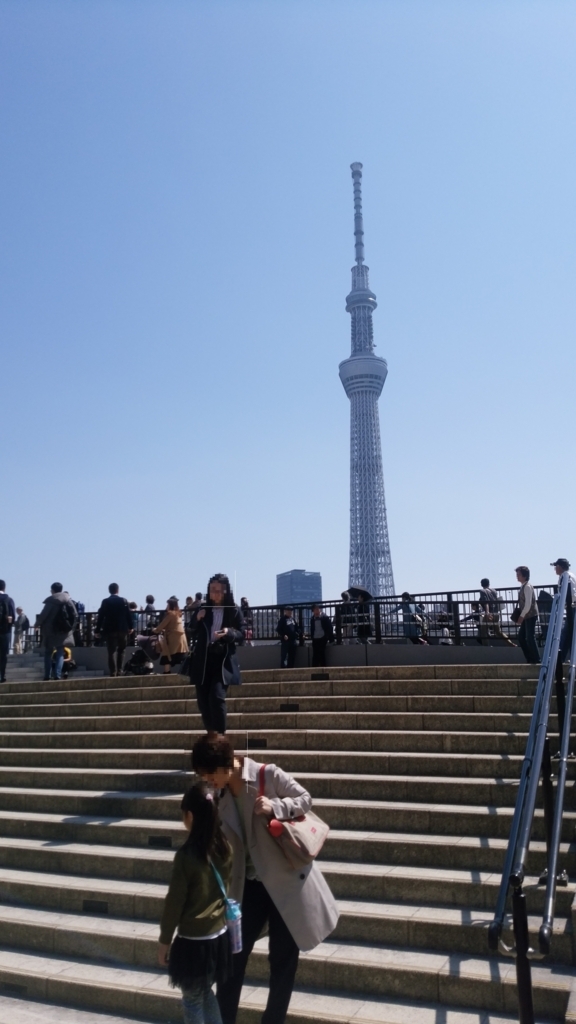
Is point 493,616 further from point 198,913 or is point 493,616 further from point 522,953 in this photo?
point 198,913

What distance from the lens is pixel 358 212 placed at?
14488 centimetres

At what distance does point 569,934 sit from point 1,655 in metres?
10.6

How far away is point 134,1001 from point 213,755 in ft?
7.56

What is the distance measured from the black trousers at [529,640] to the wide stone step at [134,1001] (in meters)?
6.53

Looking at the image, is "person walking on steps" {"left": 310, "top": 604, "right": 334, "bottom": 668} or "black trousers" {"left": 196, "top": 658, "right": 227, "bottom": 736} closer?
"black trousers" {"left": 196, "top": 658, "right": 227, "bottom": 736}

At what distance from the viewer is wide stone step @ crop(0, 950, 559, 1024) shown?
4504 millimetres

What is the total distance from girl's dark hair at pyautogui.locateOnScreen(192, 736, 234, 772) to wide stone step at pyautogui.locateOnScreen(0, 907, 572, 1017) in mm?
1938

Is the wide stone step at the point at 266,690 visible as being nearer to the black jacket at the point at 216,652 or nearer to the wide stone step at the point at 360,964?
the black jacket at the point at 216,652

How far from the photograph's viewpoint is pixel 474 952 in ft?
16.2

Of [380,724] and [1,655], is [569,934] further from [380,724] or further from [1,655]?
[1,655]

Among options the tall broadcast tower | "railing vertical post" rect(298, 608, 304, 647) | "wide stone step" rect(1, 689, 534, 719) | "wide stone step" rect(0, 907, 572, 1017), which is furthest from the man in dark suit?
the tall broadcast tower

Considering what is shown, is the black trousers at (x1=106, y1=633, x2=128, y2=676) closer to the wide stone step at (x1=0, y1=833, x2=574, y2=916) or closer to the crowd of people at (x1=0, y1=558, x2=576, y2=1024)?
the wide stone step at (x1=0, y1=833, x2=574, y2=916)

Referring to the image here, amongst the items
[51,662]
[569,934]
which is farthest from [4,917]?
[51,662]

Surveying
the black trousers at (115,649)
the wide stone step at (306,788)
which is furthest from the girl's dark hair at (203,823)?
the black trousers at (115,649)
